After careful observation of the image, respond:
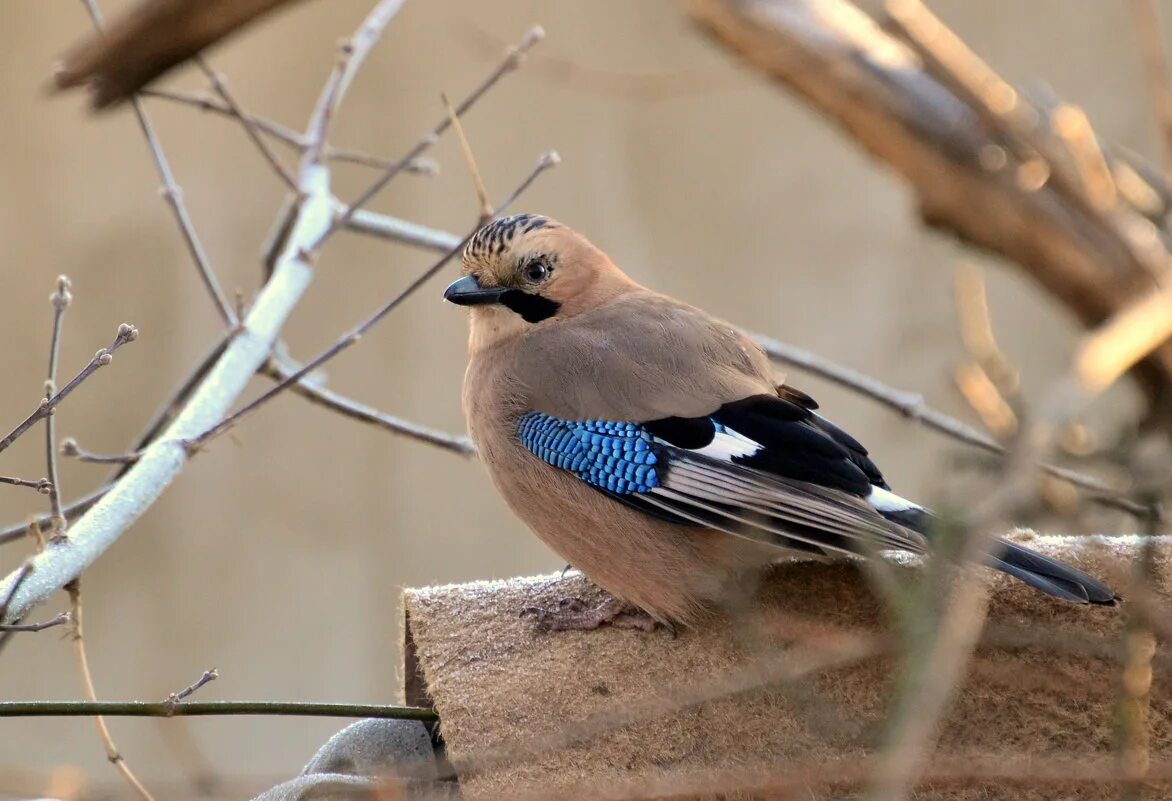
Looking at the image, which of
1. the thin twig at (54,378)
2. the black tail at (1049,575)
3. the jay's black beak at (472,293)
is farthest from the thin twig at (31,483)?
the black tail at (1049,575)

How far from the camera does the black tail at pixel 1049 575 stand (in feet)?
4.25

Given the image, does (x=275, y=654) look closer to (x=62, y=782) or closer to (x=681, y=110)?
(x=681, y=110)

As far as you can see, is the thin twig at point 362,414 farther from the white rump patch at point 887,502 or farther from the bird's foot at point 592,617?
the white rump patch at point 887,502

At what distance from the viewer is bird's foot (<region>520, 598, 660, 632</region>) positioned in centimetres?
154

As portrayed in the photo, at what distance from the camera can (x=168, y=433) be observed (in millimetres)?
1482

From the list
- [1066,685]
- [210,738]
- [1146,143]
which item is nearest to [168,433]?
[1066,685]

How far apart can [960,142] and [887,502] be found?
110cm

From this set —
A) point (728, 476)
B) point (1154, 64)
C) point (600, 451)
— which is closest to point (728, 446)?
point (728, 476)

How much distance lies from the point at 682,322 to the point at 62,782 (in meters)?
1.06

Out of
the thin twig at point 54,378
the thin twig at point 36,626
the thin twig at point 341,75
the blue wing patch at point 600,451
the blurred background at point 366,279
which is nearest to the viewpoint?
the thin twig at point 36,626

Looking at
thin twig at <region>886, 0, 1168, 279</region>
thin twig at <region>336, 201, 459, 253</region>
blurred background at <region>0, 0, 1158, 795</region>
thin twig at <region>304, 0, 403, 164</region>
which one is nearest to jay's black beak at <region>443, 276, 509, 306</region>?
thin twig at <region>336, 201, 459, 253</region>

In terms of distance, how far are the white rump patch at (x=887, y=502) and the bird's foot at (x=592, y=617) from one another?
0.31m

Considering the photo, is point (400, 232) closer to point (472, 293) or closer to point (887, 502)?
point (472, 293)

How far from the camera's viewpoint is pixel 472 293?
70.6 inches
